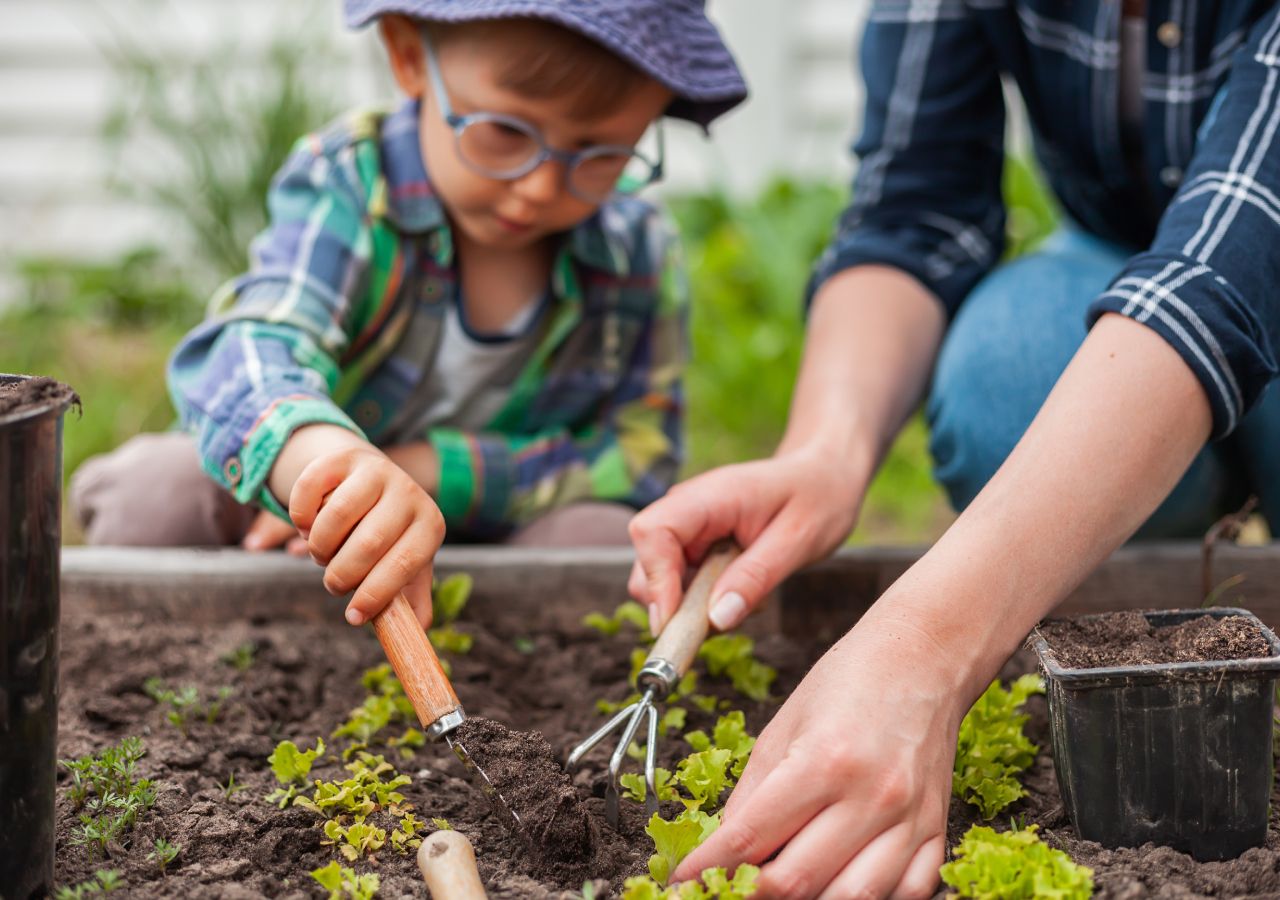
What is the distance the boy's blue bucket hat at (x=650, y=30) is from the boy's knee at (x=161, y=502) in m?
0.93

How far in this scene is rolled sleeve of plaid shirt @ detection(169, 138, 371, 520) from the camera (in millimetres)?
1874

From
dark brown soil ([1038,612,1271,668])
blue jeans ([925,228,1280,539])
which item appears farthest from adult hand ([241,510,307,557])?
dark brown soil ([1038,612,1271,668])

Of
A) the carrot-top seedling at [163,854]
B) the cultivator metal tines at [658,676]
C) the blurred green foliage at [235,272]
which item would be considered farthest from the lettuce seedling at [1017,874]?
the blurred green foliage at [235,272]

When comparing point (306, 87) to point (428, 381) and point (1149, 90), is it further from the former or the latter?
point (1149, 90)

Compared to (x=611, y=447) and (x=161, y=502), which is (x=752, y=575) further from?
(x=161, y=502)

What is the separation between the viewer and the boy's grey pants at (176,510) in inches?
101

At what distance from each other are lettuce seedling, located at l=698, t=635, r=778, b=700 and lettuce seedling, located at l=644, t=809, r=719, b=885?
557 mm

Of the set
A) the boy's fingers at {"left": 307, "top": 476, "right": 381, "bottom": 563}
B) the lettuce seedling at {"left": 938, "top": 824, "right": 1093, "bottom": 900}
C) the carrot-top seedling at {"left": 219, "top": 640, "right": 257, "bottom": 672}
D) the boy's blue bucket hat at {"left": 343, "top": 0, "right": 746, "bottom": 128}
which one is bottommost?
the carrot-top seedling at {"left": 219, "top": 640, "right": 257, "bottom": 672}

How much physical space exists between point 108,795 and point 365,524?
44 cm

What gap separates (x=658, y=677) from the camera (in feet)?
5.32

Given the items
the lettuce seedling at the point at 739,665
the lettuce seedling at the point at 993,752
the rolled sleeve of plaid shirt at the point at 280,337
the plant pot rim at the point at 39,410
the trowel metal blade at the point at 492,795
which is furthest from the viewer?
the lettuce seedling at the point at 739,665

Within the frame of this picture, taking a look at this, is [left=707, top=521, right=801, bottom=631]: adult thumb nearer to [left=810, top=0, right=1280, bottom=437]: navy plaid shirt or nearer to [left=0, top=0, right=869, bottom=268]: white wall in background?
[left=810, top=0, right=1280, bottom=437]: navy plaid shirt

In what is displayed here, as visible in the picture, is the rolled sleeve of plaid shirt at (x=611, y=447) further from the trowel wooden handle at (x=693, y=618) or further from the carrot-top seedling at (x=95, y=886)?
the carrot-top seedling at (x=95, y=886)

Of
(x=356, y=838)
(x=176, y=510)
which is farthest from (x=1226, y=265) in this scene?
(x=176, y=510)
